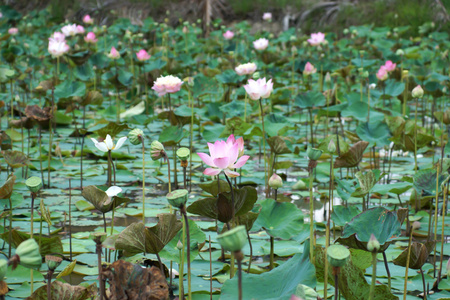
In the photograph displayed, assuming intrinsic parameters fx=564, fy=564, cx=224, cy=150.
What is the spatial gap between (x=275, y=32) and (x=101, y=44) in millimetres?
3203

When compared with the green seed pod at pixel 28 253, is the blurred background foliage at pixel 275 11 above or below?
above

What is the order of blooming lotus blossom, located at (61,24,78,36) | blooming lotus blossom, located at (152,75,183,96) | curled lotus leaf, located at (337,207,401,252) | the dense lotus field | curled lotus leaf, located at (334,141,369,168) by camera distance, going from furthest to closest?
1. blooming lotus blossom, located at (61,24,78,36)
2. blooming lotus blossom, located at (152,75,183,96)
3. curled lotus leaf, located at (334,141,369,168)
4. curled lotus leaf, located at (337,207,401,252)
5. the dense lotus field

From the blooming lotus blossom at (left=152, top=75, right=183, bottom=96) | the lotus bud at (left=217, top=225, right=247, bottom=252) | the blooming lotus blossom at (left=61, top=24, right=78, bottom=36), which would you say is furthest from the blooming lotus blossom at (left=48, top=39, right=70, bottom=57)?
A: the lotus bud at (left=217, top=225, right=247, bottom=252)

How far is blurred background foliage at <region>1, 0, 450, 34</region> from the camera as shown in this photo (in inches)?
288

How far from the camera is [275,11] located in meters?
8.82

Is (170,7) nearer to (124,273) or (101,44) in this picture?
(101,44)

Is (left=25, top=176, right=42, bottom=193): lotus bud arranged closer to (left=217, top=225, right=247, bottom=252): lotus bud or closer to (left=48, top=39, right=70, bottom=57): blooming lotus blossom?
(left=217, top=225, right=247, bottom=252): lotus bud

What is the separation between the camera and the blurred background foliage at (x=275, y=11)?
7312 millimetres

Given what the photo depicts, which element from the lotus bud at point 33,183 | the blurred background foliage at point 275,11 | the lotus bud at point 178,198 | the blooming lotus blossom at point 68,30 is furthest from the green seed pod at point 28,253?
the blurred background foliage at point 275,11

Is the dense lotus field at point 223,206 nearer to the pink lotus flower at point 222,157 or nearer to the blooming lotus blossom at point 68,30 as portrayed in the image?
the pink lotus flower at point 222,157

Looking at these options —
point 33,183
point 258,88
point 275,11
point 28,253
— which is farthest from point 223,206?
point 275,11

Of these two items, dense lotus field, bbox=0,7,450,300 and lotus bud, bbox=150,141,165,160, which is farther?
lotus bud, bbox=150,141,165,160

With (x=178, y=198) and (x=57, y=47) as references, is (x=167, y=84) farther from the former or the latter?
(x=57, y=47)

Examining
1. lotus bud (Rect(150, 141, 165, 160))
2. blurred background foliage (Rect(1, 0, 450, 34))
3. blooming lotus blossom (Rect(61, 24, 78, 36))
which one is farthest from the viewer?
blurred background foliage (Rect(1, 0, 450, 34))
